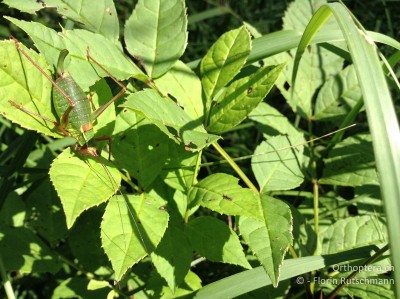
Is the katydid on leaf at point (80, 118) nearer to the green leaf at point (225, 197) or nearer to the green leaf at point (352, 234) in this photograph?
the green leaf at point (225, 197)

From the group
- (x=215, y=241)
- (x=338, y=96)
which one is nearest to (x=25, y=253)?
→ (x=215, y=241)

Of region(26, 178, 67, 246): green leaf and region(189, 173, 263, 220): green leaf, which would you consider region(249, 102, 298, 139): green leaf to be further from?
region(26, 178, 67, 246): green leaf

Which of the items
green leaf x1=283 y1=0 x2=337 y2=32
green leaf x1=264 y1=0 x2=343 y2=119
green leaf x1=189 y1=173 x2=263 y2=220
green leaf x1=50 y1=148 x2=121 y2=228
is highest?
green leaf x1=283 y1=0 x2=337 y2=32

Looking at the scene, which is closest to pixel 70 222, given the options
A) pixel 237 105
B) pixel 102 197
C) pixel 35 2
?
pixel 102 197

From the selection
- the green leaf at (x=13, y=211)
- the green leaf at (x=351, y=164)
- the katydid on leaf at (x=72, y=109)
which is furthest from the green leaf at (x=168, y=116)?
the green leaf at (x=13, y=211)

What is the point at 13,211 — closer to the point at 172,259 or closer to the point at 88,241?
the point at 88,241

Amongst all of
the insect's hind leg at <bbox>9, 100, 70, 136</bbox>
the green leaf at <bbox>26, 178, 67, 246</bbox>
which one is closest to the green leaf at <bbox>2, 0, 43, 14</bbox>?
the insect's hind leg at <bbox>9, 100, 70, 136</bbox>

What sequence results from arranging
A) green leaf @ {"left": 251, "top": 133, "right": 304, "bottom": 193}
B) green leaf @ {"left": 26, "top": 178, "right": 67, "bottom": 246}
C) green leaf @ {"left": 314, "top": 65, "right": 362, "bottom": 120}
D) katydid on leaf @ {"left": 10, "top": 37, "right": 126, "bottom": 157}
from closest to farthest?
katydid on leaf @ {"left": 10, "top": 37, "right": 126, "bottom": 157} < green leaf @ {"left": 251, "top": 133, "right": 304, "bottom": 193} < green leaf @ {"left": 26, "top": 178, "right": 67, "bottom": 246} < green leaf @ {"left": 314, "top": 65, "right": 362, "bottom": 120}
